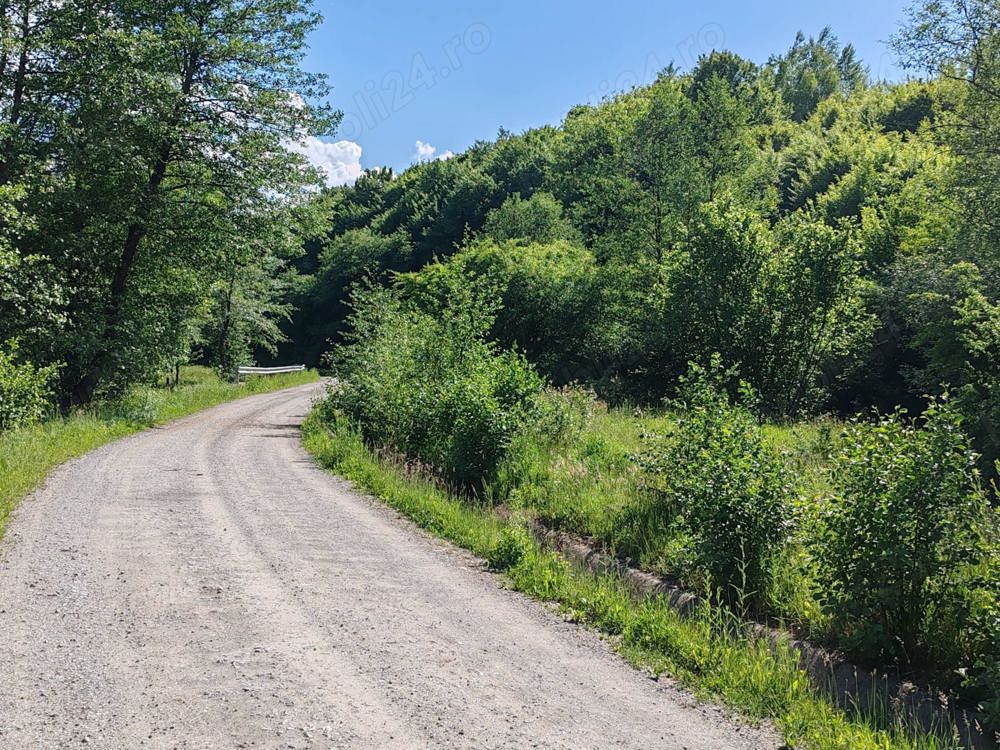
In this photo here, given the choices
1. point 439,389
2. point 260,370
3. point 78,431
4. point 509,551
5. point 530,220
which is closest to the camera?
point 509,551

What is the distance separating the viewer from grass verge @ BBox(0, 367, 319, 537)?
880cm

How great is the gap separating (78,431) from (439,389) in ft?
25.6

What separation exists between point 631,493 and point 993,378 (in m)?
7.02

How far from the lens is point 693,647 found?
4555 mm

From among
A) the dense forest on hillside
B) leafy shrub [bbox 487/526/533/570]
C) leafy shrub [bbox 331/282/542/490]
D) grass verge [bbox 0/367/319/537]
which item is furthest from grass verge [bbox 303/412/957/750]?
grass verge [bbox 0/367/319/537]

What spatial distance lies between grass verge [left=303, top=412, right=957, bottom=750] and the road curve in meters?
0.22

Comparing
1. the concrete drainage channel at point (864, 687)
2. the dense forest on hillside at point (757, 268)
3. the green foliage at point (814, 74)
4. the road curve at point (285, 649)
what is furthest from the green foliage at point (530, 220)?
the green foliage at point (814, 74)

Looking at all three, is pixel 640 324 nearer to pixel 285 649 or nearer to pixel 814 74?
pixel 285 649

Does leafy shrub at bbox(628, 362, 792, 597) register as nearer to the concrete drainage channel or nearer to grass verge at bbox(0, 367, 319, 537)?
the concrete drainage channel

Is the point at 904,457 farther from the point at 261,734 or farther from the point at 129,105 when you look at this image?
the point at 129,105

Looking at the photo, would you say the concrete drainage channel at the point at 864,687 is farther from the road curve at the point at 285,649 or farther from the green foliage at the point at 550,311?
the green foliage at the point at 550,311

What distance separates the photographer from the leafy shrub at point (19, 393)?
1238 centimetres

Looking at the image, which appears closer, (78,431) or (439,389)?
(439,389)

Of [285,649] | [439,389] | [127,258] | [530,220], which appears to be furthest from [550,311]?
[530,220]
